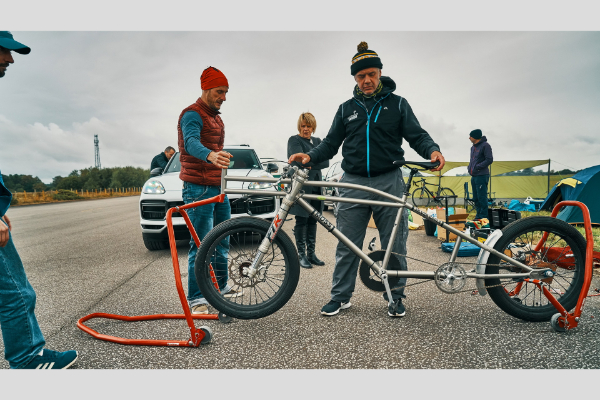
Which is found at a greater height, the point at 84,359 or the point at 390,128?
the point at 390,128

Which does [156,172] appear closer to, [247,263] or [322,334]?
[247,263]

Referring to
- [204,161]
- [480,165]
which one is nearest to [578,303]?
[204,161]

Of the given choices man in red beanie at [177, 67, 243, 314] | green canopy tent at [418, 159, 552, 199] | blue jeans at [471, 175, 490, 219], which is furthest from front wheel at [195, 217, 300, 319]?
green canopy tent at [418, 159, 552, 199]

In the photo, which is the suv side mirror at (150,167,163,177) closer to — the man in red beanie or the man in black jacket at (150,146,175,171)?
the man in black jacket at (150,146,175,171)

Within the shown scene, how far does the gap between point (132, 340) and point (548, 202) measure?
10.00m

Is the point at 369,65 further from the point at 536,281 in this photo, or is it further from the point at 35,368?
the point at 35,368

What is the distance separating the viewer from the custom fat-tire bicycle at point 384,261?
2.47 metres

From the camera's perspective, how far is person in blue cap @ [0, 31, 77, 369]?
1.94 metres

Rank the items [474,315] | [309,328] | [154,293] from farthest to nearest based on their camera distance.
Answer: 1. [154,293]
2. [474,315]
3. [309,328]

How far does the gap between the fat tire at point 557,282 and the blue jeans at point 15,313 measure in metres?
3.19

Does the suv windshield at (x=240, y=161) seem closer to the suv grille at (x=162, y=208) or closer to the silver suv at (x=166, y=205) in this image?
the silver suv at (x=166, y=205)

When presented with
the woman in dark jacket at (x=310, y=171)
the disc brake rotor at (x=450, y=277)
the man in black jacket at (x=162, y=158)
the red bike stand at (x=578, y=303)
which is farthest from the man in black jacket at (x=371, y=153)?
the man in black jacket at (x=162, y=158)

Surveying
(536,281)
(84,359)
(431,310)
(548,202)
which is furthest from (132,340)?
(548,202)

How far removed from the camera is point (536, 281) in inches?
107
